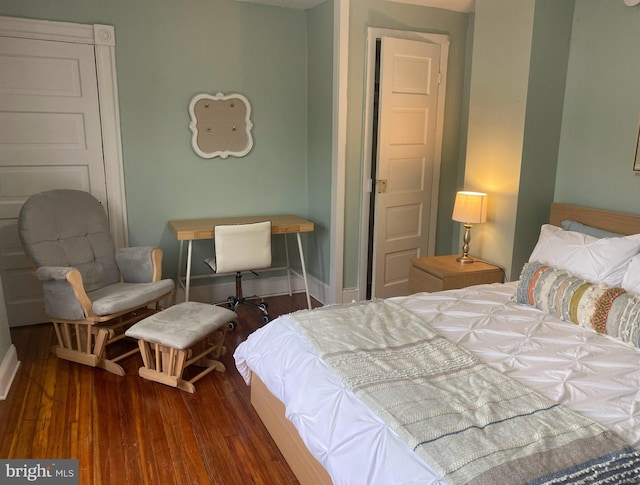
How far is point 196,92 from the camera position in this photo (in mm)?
3840

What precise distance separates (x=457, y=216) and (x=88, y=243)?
2.50 m

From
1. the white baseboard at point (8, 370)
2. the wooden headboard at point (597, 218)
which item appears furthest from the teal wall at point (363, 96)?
the white baseboard at point (8, 370)

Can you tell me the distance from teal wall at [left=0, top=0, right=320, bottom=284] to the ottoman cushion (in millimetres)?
1137

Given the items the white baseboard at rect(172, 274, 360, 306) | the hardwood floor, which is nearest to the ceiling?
the white baseboard at rect(172, 274, 360, 306)

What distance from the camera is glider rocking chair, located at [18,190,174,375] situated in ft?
9.66

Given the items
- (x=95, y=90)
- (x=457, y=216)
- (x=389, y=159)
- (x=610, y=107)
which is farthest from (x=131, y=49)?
(x=610, y=107)

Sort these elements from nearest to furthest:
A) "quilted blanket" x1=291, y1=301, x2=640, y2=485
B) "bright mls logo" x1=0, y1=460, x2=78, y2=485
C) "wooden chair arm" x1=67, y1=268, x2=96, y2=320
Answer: "quilted blanket" x1=291, y1=301, x2=640, y2=485 → "bright mls logo" x1=0, y1=460, x2=78, y2=485 → "wooden chair arm" x1=67, y1=268, x2=96, y2=320

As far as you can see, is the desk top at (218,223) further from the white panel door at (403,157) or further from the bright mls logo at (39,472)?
the bright mls logo at (39,472)

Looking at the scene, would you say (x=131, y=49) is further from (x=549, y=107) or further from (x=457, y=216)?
(x=549, y=107)

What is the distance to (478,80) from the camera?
3.32 m

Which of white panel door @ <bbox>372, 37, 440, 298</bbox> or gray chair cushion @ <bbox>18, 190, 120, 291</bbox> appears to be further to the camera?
white panel door @ <bbox>372, 37, 440, 298</bbox>

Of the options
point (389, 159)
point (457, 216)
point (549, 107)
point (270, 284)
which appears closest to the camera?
point (549, 107)

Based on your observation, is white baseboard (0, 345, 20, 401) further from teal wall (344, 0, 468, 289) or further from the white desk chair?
teal wall (344, 0, 468, 289)

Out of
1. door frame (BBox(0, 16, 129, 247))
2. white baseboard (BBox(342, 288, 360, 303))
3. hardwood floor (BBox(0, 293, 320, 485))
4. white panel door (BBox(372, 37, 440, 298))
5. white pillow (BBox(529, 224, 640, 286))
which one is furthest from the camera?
white baseboard (BBox(342, 288, 360, 303))
